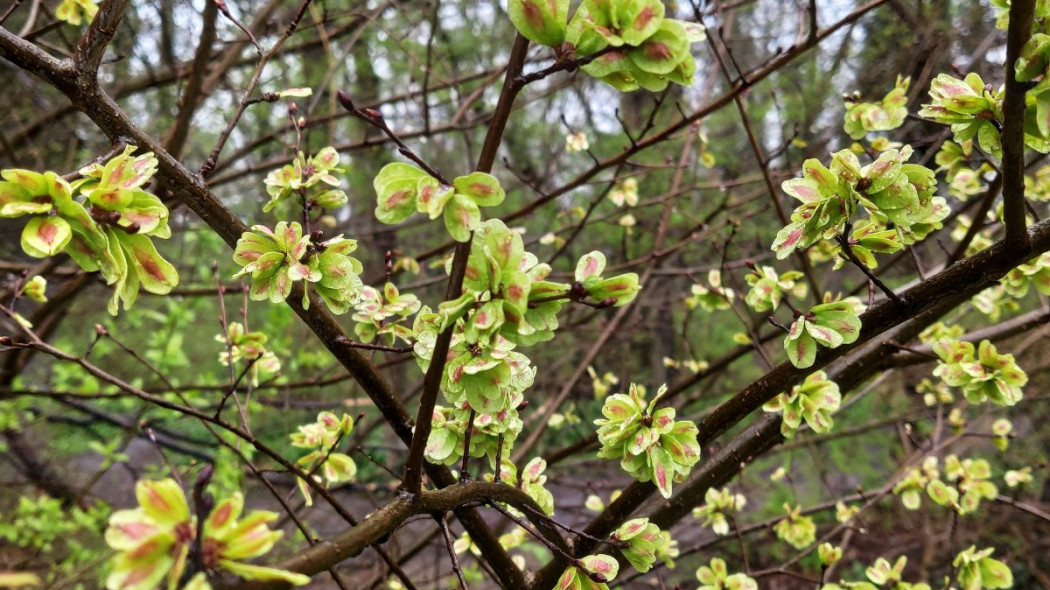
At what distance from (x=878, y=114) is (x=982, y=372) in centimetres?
83

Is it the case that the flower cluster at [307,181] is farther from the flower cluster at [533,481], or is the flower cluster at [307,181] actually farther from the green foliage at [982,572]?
the green foliage at [982,572]

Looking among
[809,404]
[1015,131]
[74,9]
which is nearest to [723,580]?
[809,404]

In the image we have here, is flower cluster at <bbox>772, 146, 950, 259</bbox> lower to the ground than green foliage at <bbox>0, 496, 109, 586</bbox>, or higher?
higher

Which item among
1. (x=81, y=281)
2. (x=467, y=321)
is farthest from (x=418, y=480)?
(x=81, y=281)

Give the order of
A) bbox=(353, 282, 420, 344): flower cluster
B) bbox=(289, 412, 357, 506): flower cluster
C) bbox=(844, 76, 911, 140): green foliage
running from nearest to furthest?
bbox=(353, 282, 420, 344): flower cluster → bbox=(289, 412, 357, 506): flower cluster → bbox=(844, 76, 911, 140): green foliage

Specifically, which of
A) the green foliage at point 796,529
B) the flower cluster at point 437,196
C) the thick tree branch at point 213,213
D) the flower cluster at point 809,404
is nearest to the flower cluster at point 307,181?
the thick tree branch at point 213,213

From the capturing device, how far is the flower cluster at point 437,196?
699 mm

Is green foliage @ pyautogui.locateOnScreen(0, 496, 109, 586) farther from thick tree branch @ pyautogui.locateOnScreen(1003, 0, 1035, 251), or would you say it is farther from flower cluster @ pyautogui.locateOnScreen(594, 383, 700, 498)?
thick tree branch @ pyautogui.locateOnScreen(1003, 0, 1035, 251)

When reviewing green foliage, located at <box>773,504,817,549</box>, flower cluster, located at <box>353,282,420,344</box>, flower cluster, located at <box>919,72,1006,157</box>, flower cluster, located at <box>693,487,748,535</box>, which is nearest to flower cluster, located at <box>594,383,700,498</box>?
flower cluster, located at <box>353,282,420,344</box>

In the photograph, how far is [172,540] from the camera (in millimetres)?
512

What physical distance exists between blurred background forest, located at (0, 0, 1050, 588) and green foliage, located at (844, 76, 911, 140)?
0.15 meters

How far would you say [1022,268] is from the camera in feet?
4.46

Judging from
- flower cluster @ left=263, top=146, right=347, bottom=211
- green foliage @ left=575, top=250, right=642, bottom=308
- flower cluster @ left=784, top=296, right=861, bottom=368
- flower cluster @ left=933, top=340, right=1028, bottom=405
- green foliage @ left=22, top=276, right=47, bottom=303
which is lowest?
flower cluster @ left=933, top=340, right=1028, bottom=405

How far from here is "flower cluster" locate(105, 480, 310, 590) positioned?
50 centimetres
